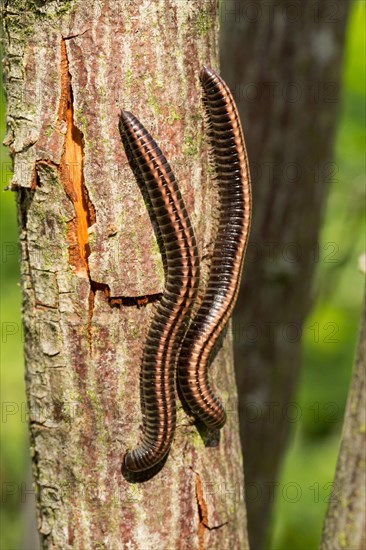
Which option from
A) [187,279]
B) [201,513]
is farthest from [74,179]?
[201,513]

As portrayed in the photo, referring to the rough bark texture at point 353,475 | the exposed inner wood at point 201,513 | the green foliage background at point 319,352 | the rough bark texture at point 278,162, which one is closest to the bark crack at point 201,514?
the exposed inner wood at point 201,513

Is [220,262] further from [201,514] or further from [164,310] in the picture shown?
[201,514]

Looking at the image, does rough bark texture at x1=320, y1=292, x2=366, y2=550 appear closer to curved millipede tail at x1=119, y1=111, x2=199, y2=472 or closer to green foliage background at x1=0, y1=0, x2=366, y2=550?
curved millipede tail at x1=119, y1=111, x2=199, y2=472

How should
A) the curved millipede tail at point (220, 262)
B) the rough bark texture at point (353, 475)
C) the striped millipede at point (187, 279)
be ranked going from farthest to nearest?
the rough bark texture at point (353, 475) < the curved millipede tail at point (220, 262) < the striped millipede at point (187, 279)

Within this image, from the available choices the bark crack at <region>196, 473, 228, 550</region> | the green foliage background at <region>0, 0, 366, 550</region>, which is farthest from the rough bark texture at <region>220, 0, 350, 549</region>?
the bark crack at <region>196, 473, 228, 550</region>

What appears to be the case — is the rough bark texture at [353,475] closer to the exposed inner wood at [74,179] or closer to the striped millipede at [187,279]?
the striped millipede at [187,279]

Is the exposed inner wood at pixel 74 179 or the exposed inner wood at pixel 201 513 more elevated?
the exposed inner wood at pixel 74 179
